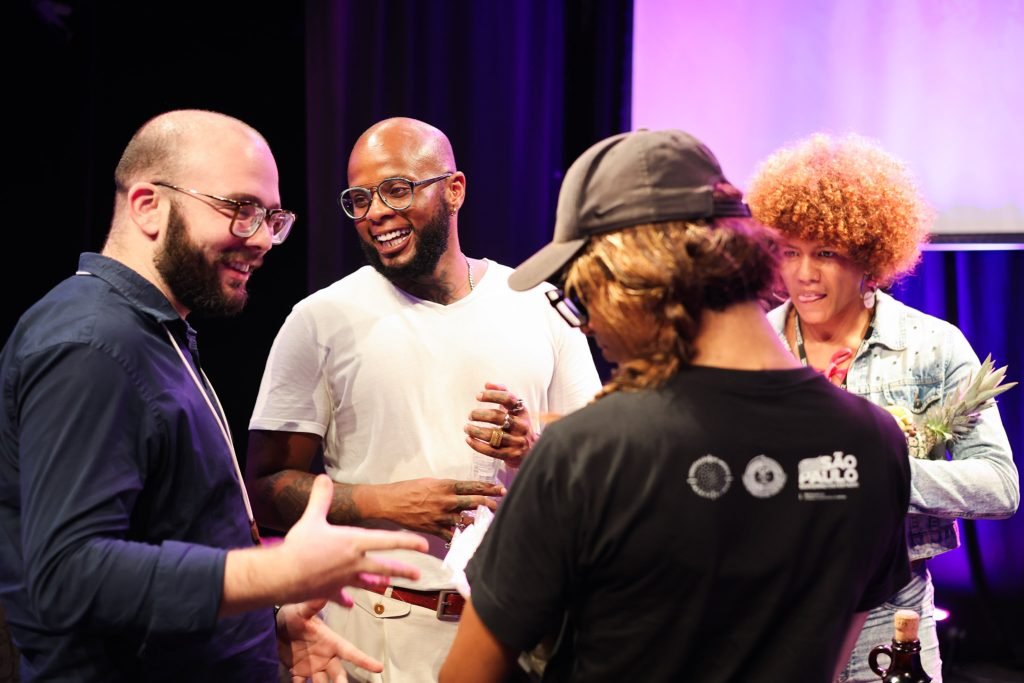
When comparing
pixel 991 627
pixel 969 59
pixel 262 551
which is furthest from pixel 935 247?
pixel 262 551

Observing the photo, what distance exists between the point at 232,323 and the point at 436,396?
2.24 metres

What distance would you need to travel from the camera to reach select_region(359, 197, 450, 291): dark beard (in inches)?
105

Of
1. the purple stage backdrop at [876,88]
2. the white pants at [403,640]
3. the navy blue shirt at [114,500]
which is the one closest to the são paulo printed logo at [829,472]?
the navy blue shirt at [114,500]

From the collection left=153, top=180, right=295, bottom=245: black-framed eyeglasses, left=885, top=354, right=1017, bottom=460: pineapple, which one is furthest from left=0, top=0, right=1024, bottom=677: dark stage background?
left=153, top=180, right=295, bottom=245: black-framed eyeglasses

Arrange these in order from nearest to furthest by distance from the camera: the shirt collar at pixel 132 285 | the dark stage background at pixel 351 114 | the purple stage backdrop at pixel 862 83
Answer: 1. the shirt collar at pixel 132 285
2. the purple stage backdrop at pixel 862 83
3. the dark stage background at pixel 351 114

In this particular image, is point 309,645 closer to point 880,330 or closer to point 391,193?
point 391,193

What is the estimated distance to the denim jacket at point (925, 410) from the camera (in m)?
2.42

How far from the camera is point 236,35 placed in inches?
177

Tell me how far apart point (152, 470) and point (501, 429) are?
93 centimetres

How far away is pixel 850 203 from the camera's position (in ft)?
9.18

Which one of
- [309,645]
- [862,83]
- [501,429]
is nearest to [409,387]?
[501,429]

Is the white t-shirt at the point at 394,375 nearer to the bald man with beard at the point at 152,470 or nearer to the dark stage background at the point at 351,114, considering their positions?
the bald man with beard at the point at 152,470

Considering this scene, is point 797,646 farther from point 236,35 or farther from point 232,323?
point 236,35

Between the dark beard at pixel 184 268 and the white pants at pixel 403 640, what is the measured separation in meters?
0.88
